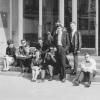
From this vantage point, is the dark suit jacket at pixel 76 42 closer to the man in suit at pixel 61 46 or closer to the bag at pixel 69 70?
the man in suit at pixel 61 46

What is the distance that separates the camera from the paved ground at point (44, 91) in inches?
366

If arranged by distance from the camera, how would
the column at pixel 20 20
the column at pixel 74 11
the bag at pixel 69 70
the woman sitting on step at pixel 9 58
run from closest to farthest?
the bag at pixel 69 70 → the woman sitting on step at pixel 9 58 → the column at pixel 74 11 → the column at pixel 20 20

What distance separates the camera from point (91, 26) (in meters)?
14.2

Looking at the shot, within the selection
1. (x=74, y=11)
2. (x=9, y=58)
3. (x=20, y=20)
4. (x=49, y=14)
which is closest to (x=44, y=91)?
(x=9, y=58)

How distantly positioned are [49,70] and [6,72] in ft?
6.47

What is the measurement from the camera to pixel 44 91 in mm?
9992

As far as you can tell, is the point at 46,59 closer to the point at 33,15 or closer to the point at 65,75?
the point at 65,75

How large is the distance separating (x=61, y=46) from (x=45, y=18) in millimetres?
3886

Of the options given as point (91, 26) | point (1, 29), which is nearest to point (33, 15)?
point (1, 29)

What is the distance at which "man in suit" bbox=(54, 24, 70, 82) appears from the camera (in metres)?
11.1

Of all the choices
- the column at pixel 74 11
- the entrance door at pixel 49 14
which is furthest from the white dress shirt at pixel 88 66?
the entrance door at pixel 49 14

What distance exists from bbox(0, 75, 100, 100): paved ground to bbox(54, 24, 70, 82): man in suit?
0.39 meters

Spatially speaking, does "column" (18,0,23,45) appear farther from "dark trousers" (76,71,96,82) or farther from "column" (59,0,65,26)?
"dark trousers" (76,71,96,82)

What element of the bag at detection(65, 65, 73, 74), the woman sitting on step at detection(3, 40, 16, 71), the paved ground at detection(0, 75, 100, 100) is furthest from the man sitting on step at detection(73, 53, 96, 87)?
the woman sitting on step at detection(3, 40, 16, 71)
